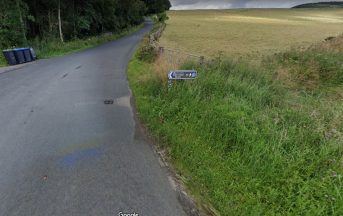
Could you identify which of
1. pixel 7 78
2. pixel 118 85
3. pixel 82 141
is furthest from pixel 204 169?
pixel 7 78

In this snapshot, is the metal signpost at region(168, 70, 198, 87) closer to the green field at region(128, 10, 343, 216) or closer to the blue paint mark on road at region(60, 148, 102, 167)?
the green field at region(128, 10, 343, 216)

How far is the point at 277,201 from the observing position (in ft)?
12.0

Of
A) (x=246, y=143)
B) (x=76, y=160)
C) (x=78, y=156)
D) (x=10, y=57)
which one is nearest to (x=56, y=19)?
(x=10, y=57)

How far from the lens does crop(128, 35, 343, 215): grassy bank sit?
3666 mm

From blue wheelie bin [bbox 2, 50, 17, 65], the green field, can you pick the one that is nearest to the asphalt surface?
the green field

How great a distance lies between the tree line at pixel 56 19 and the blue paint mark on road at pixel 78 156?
57.9ft

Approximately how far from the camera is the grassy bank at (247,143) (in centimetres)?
367

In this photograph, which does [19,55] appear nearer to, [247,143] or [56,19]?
[56,19]

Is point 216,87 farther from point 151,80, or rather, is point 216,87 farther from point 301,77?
point 301,77

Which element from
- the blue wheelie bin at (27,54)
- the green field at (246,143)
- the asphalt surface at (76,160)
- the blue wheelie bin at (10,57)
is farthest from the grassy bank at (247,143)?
the blue wheelie bin at (27,54)

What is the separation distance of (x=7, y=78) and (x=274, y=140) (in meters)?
12.1

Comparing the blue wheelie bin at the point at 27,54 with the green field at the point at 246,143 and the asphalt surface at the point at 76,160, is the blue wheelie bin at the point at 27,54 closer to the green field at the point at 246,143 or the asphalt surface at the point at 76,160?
the asphalt surface at the point at 76,160

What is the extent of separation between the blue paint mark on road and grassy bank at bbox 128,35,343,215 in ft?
4.33

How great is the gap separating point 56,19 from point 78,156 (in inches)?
1006
